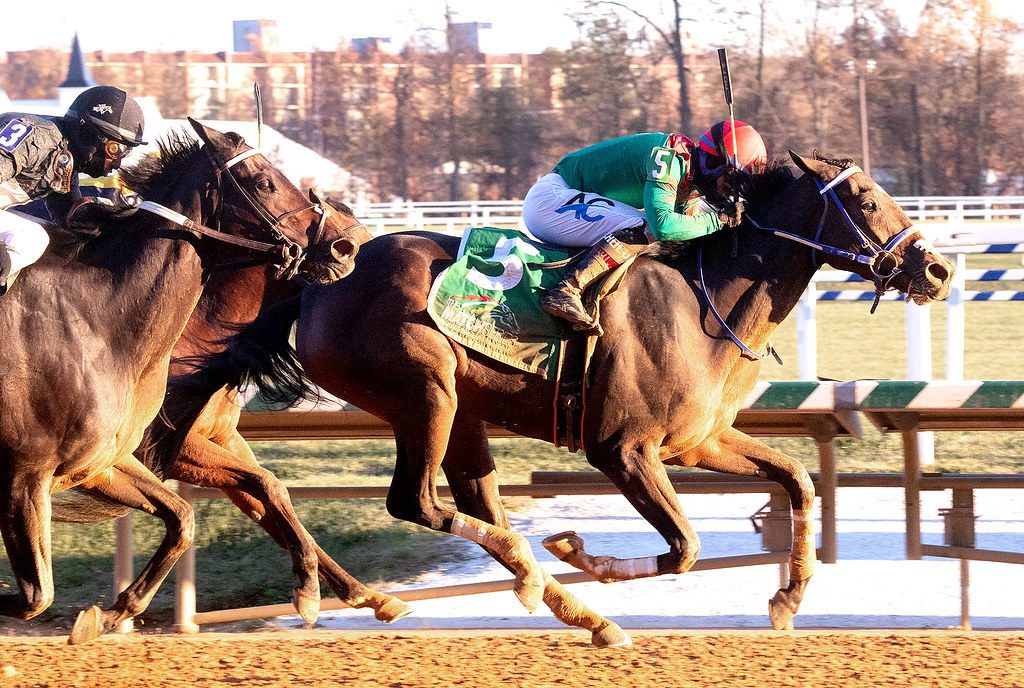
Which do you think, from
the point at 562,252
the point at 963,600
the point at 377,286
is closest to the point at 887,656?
the point at 963,600

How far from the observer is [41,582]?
3.91 m

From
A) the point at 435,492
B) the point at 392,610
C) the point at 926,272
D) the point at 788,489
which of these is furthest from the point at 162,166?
the point at 926,272

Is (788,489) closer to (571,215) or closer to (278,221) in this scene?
(571,215)

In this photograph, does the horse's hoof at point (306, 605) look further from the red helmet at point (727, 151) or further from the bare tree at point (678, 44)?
the bare tree at point (678, 44)

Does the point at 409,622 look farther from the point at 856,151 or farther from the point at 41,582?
the point at 856,151

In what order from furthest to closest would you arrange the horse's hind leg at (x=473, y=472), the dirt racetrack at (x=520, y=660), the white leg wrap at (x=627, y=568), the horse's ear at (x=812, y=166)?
the horse's hind leg at (x=473, y=472) < the horse's ear at (x=812, y=166) < the white leg wrap at (x=627, y=568) < the dirt racetrack at (x=520, y=660)

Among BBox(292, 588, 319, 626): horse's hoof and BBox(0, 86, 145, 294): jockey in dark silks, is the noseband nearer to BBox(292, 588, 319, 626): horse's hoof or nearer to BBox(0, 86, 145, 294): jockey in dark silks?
BBox(0, 86, 145, 294): jockey in dark silks

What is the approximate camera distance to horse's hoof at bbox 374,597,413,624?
15.7ft

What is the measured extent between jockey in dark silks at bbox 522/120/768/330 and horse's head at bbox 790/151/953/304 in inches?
11.8

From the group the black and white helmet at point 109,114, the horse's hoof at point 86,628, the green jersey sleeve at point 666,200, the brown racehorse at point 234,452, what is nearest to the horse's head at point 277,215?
the black and white helmet at point 109,114

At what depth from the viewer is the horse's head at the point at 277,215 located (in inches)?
159

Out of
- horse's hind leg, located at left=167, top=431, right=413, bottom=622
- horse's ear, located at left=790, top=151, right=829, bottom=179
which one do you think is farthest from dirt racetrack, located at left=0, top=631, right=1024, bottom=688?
horse's ear, located at left=790, top=151, right=829, bottom=179

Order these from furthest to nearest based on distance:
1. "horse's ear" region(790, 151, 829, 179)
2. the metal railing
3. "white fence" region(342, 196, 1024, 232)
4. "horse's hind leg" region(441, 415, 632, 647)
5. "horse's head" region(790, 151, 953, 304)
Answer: "white fence" region(342, 196, 1024, 232), the metal railing, "horse's hind leg" region(441, 415, 632, 647), "horse's ear" region(790, 151, 829, 179), "horse's head" region(790, 151, 953, 304)

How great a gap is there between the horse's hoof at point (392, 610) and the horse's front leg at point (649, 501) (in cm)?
79
